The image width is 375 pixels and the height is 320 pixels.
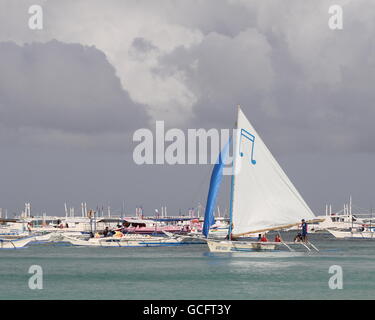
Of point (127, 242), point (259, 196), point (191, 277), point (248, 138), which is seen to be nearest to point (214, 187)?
point (259, 196)

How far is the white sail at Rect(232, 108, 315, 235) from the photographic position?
278ft

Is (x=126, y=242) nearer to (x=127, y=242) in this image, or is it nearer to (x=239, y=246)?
(x=127, y=242)

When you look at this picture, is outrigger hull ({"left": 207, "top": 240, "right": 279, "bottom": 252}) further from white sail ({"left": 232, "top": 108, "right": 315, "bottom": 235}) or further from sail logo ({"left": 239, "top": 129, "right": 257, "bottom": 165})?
sail logo ({"left": 239, "top": 129, "right": 257, "bottom": 165})

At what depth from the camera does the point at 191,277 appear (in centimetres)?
6956

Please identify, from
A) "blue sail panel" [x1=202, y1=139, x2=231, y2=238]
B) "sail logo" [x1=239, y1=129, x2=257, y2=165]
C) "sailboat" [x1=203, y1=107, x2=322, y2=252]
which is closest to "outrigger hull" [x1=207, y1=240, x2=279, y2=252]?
"sailboat" [x1=203, y1=107, x2=322, y2=252]

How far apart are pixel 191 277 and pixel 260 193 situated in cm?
1811

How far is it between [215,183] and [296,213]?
951 cm

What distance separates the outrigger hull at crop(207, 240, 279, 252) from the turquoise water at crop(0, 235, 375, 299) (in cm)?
71

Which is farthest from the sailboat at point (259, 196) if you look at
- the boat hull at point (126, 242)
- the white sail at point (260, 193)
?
the boat hull at point (126, 242)

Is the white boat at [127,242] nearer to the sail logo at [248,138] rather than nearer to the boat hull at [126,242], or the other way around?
the boat hull at [126,242]
